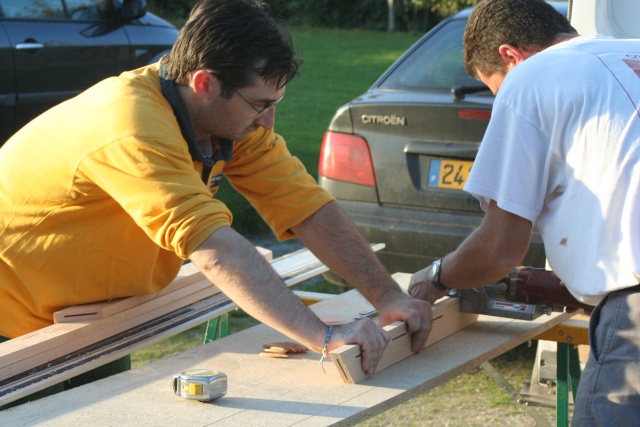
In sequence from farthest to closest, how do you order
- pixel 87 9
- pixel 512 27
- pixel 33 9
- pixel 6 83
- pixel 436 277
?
pixel 87 9 < pixel 33 9 < pixel 6 83 < pixel 436 277 < pixel 512 27

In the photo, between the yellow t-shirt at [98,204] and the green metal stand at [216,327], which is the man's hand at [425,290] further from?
the green metal stand at [216,327]

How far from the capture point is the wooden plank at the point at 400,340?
8.13ft

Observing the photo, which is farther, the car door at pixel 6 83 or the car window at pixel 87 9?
the car window at pixel 87 9

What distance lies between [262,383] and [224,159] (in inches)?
29.6

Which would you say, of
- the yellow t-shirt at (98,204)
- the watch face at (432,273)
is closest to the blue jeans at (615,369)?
the watch face at (432,273)

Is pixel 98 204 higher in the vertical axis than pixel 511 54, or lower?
lower

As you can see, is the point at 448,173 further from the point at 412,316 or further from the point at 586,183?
the point at 586,183

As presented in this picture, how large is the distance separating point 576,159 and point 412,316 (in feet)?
2.47

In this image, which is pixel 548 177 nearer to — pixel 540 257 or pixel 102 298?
pixel 102 298

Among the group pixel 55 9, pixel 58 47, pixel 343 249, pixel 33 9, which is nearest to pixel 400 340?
pixel 343 249

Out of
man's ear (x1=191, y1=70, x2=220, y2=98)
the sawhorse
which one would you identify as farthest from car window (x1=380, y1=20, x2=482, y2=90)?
man's ear (x1=191, y1=70, x2=220, y2=98)

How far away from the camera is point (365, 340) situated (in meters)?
2.53

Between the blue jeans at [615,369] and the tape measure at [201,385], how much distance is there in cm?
89

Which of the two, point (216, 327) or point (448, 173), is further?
point (448, 173)
